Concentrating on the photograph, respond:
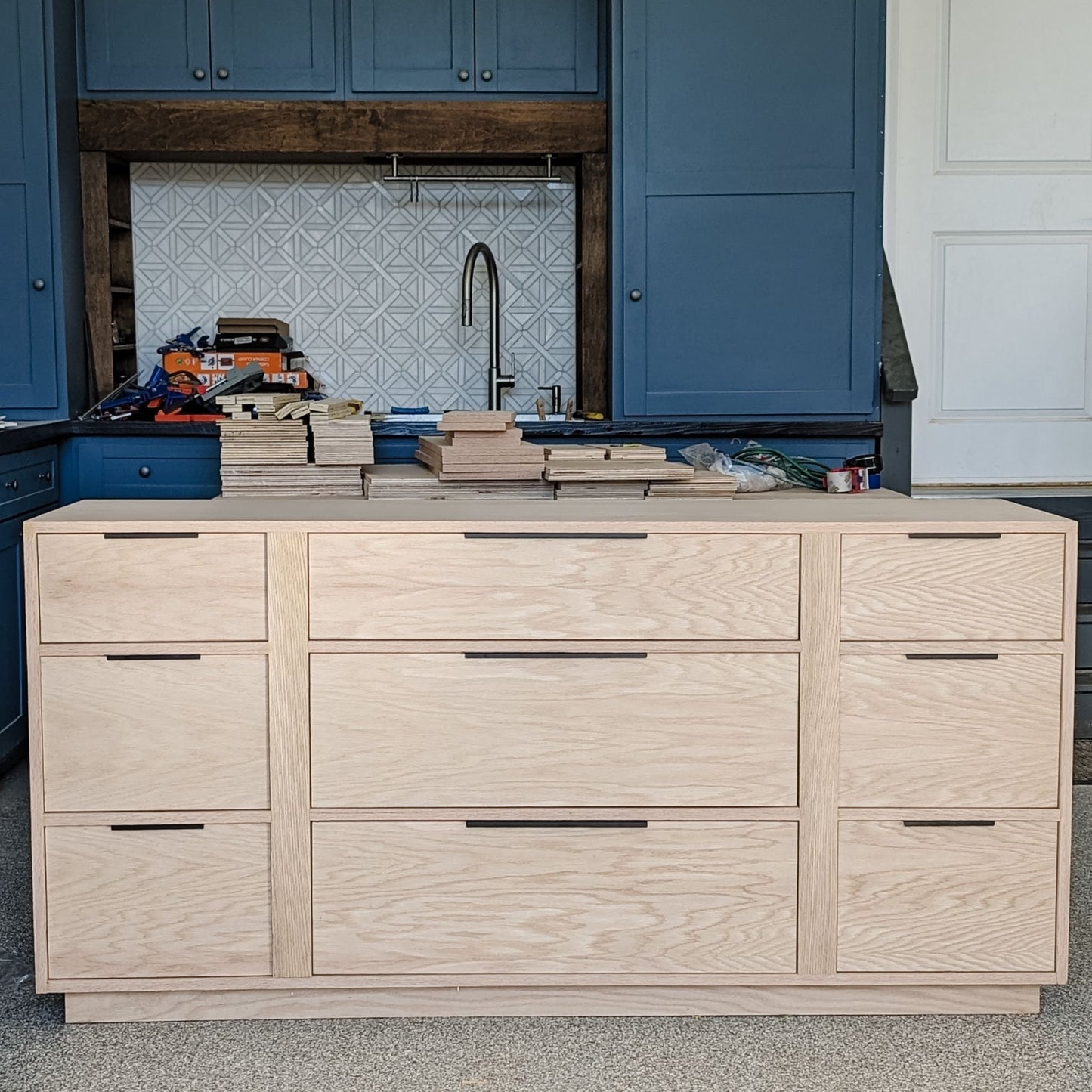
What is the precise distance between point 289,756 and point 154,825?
0.24 meters

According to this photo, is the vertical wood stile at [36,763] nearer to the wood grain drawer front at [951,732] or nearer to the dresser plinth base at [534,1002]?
the dresser plinth base at [534,1002]

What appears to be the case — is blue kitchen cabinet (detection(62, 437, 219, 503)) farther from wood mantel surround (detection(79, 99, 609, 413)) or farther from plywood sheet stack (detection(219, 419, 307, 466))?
plywood sheet stack (detection(219, 419, 307, 466))

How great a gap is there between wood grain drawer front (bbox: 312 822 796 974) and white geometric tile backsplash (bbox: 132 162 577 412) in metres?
2.58

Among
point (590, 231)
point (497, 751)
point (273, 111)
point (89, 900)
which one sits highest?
point (273, 111)

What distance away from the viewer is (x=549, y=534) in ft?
6.84

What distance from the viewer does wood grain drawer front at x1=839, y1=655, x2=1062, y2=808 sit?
210 cm

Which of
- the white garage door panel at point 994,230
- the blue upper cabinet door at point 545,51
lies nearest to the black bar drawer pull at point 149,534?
the blue upper cabinet door at point 545,51

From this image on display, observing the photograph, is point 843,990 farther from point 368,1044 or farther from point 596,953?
point 368,1044

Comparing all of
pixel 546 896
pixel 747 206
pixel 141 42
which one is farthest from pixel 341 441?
pixel 141 42

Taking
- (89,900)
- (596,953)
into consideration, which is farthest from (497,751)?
(89,900)

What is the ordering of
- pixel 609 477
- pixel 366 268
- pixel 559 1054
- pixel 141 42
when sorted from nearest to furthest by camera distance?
1. pixel 559 1054
2. pixel 609 477
3. pixel 141 42
4. pixel 366 268

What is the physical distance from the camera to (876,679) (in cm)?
210

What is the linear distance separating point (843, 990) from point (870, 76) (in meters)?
2.72

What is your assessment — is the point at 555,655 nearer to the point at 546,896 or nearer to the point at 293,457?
the point at 546,896
